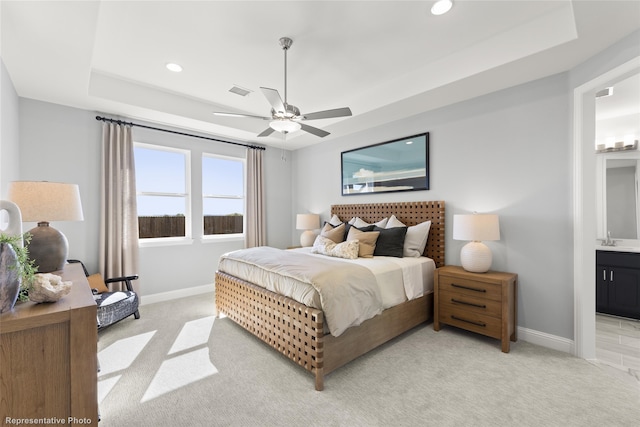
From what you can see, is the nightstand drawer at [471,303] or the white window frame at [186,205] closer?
the nightstand drawer at [471,303]

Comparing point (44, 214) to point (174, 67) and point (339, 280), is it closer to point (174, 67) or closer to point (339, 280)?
point (174, 67)

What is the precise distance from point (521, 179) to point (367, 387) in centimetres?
251

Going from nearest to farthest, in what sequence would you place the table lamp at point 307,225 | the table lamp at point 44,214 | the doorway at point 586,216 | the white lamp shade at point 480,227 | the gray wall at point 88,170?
1. the table lamp at point 44,214
2. the doorway at point 586,216
3. the white lamp shade at point 480,227
4. the gray wall at point 88,170
5. the table lamp at point 307,225

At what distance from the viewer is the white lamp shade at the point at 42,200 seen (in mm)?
1940

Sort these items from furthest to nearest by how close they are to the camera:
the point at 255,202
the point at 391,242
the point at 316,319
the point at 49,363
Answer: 1. the point at 255,202
2. the point at 391,242
3. the point at 316,319
4. the point at 49,363

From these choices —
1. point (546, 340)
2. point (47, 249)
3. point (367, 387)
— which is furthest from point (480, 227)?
point (47, 249)

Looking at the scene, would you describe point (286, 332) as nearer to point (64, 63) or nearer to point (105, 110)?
point (64, 63)

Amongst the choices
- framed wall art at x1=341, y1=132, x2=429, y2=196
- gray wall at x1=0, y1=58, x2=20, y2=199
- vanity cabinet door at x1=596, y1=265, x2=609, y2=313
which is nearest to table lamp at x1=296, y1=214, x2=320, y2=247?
framed wall art at x1=341, y1=132, x2=429, y2=196

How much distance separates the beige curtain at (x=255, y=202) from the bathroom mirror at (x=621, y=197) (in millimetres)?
5162

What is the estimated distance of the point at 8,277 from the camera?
104 cm

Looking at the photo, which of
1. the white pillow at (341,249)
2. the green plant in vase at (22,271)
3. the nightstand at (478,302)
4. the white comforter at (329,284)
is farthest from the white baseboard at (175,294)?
the nightstand at (478,302)

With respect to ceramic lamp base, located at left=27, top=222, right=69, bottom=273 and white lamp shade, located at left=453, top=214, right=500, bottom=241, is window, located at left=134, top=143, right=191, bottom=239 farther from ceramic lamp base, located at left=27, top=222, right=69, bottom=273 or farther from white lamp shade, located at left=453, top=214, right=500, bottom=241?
white lamp shade, located at left=453, top=214, right=500, bottom=241

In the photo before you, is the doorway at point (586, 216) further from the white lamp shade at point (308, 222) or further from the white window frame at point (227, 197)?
the white window frame at point (227, 197)

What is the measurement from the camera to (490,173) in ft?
10.2
